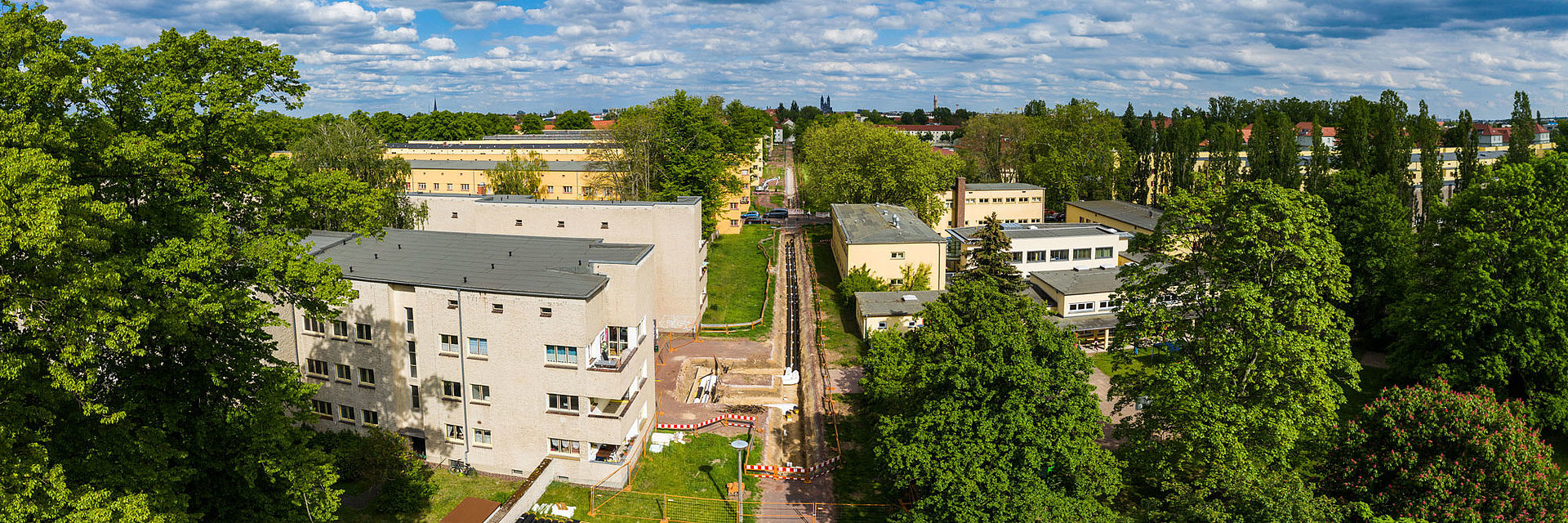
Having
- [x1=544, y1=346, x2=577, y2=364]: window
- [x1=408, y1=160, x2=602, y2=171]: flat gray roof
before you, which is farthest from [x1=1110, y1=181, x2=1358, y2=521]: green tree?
[x1=408, y1=160, x2=602, y2=171]: flat gray roof

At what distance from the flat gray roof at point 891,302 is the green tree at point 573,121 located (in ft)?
372

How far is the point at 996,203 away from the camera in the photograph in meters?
74.6

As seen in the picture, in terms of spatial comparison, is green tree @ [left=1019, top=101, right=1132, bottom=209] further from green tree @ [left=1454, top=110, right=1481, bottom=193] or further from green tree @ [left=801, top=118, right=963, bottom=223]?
green tree @ [left=1454, top=110, right=1481, bottom=193]

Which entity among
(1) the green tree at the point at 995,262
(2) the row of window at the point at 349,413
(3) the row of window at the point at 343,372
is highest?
(1) the green tree at the point at 995,262

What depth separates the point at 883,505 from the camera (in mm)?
26250

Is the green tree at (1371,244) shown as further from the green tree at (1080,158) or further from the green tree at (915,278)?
the green tree at (1080,158)

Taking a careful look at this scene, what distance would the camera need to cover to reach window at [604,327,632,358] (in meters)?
28.3

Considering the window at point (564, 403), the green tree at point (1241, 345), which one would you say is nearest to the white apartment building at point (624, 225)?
the window at point (564, 403)

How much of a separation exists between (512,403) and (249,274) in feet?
40.5

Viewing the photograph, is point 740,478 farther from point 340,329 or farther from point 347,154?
point 347,154

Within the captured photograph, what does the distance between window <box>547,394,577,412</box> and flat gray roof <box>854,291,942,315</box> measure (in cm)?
1968

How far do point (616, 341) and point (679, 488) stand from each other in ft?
19.2

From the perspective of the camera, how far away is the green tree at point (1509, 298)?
27312mm

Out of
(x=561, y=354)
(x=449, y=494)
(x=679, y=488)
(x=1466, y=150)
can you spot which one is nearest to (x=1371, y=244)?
(x=1466, y=150)
